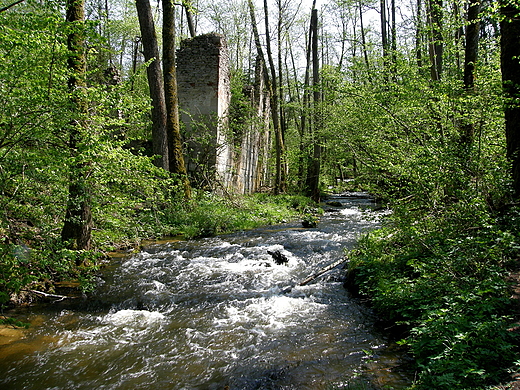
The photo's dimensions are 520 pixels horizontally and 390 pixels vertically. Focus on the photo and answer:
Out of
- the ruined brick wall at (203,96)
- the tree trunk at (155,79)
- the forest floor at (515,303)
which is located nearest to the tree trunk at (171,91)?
the tree trunk at (155,79)

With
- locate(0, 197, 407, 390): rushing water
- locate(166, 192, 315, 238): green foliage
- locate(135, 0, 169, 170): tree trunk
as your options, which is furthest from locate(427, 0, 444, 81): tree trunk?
locate(135, 0, 169, 170): tree trunk

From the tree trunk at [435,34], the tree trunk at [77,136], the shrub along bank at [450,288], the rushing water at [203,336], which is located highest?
the tree trunk at [435,34]

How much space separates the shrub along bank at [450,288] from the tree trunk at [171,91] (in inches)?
269

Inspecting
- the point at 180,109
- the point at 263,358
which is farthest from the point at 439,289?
the point at 180,109

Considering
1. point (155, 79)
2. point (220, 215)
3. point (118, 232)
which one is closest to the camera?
point (118, 232)

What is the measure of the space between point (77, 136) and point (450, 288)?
15.1ft

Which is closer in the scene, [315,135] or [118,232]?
[118,232]

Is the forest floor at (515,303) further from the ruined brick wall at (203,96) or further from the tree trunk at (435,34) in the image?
the ruined brick wall at (203,96)

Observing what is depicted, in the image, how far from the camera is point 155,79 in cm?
970

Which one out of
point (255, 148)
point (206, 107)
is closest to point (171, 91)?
point (206, 107)

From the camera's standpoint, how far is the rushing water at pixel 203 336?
330 cm

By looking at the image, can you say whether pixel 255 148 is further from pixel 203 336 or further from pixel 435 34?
pixel 203 336

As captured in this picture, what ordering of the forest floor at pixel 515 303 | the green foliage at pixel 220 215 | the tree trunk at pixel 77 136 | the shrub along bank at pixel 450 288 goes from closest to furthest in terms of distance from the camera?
the forest floor at pixel 515 303 → the shrub along bank at pixel 450 288 → the tree trunk at pixel 77 136 → the green foliage at pixel 220 215

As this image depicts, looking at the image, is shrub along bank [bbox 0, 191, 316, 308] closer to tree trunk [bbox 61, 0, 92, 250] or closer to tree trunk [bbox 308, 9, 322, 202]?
tree trunk [bbox 61, 0, 92, 250]
